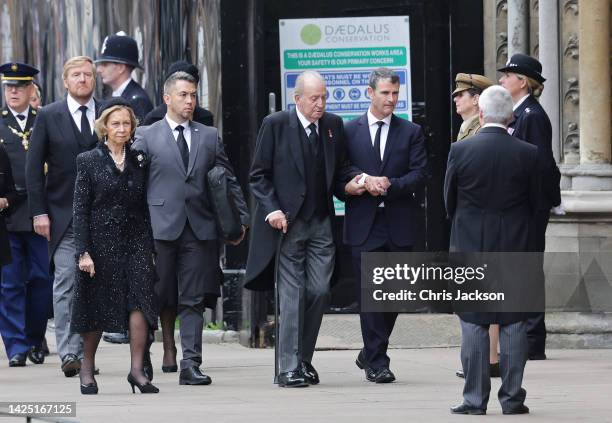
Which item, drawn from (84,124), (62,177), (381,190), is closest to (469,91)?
(381,190)

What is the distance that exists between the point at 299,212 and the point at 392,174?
2.20 feet

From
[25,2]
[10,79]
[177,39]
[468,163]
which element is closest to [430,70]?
[177,39]

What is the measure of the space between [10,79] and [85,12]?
4.72m

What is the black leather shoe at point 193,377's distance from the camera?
36.7 feet

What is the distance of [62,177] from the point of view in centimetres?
1211

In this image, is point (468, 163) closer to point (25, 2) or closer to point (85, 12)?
point (85, 12)

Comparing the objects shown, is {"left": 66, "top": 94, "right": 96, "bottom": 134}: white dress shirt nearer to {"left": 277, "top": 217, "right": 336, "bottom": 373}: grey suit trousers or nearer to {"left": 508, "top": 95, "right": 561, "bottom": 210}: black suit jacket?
{"left": 277, "top": 217, "right": 336, "bottom": 373}: grey suit trousers

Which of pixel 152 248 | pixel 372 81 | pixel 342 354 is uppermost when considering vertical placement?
pixel 372 81

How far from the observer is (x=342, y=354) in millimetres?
13281

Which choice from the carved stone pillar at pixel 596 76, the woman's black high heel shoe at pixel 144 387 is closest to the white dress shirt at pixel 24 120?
the woman's black high heel shoe at pixel 144 387

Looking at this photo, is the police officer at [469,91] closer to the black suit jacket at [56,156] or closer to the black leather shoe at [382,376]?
the black leather shoe at [382,376]

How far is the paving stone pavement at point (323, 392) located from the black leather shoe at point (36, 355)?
112mm

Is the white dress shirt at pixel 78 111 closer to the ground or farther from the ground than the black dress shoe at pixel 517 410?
farther from the ground

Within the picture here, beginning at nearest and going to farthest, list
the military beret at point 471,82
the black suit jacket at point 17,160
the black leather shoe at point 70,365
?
the black leather shoe at point 70,365 → the military beret at point 471,82 → the black suit jacket at point 17,160
